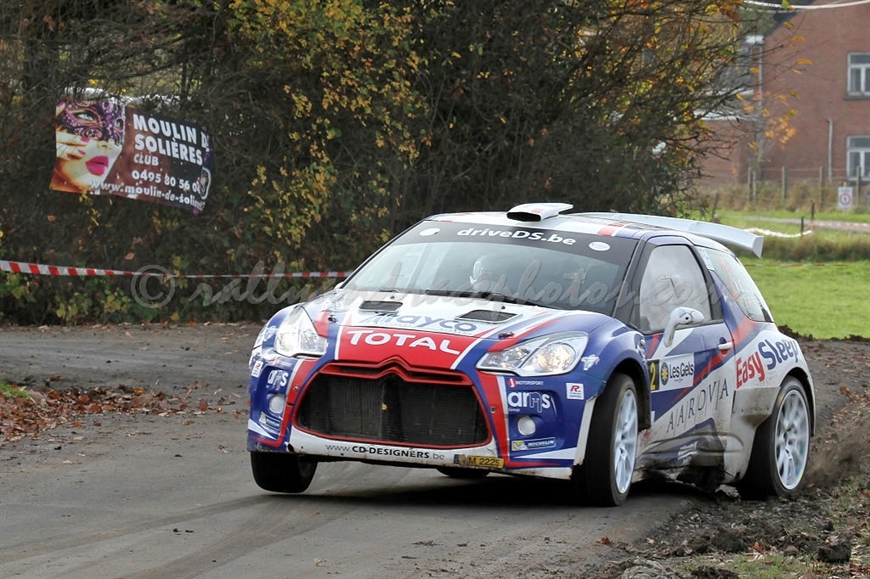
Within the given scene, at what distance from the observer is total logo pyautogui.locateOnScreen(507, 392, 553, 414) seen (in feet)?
26.5

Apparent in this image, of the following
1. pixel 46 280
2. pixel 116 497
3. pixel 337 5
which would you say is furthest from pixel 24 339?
pixel 116 497

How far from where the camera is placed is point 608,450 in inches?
326

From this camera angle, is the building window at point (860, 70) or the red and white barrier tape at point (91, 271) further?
the building window at point (860, 70)

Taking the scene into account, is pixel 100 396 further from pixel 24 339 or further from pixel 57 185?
pixel 57 185

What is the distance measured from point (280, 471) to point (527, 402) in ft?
5.11

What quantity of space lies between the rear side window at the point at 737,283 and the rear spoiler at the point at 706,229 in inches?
5.3

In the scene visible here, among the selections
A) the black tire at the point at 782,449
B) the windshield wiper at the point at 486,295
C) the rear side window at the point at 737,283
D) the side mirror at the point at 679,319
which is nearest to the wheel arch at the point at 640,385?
the side mirror at the point at 679,319

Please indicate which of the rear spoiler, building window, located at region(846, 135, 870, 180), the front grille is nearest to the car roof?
the rear spoiler

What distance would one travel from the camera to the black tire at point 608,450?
8273 mm

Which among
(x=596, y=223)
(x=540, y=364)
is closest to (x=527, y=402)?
(x=540, y=364)

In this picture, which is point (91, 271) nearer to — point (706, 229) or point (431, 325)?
point (706, 229)

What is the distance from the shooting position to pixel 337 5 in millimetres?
21047

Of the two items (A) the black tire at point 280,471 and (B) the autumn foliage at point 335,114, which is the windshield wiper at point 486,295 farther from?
(B) the autumn foliage at point 335,114

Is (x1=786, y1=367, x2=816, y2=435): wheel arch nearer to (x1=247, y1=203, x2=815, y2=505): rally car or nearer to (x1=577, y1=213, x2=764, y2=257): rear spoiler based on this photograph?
(x1=247, y1=203, x2=815, y2=505): rally car
